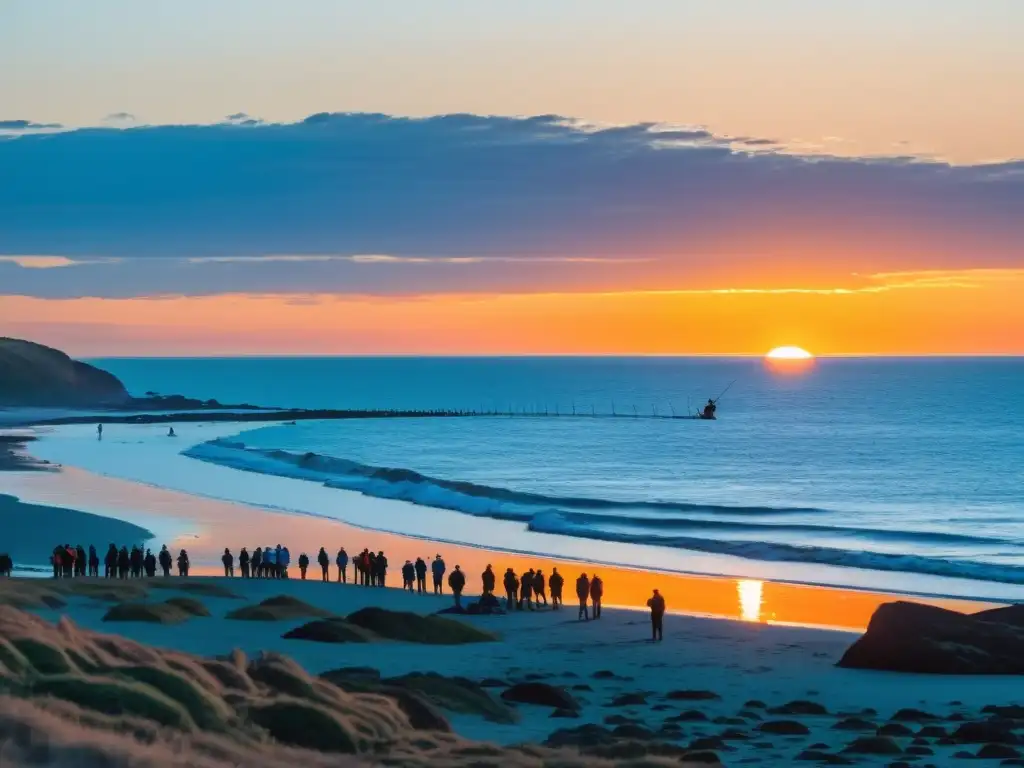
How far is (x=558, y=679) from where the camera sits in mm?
26172

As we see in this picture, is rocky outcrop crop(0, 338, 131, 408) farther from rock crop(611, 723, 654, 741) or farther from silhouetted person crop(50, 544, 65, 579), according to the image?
rock crop(611, 723, 654, 741)

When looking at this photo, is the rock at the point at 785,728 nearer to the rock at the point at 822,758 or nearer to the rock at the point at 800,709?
the rock at the point at 800,709

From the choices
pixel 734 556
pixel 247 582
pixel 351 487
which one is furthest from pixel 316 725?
pixel 351 487

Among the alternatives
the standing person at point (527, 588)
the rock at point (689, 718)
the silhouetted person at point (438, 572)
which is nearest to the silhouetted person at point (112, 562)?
the silhouetted person at point (438, 572)

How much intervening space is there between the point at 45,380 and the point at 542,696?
17581 centimetres

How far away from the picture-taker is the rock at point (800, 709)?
77.3 feet

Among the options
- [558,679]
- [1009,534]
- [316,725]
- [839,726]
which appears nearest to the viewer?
[316,725]

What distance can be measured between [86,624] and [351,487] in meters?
49.9

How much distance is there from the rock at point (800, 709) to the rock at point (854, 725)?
947 millimetres

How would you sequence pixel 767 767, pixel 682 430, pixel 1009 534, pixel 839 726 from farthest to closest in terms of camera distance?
pixel 682 430 → pixel 1009 534 → pixel 839 726 → pixel 767 767

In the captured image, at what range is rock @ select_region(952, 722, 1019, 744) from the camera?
20844 mm

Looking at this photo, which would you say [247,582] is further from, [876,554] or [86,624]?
[876,554]

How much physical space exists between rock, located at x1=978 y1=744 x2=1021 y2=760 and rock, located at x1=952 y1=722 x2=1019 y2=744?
26.1 inches

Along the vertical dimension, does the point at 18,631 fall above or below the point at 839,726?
above
